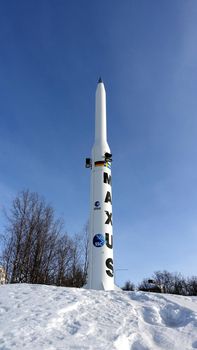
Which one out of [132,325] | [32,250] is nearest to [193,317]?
[132,325]

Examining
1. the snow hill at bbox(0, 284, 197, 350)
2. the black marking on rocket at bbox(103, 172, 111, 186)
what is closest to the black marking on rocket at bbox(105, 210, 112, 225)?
the black marking on rocket at bbox(103, 172, 111, 186)

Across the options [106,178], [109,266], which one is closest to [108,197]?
[106,178]

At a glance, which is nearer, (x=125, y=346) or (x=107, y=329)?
(x=125, y=346)

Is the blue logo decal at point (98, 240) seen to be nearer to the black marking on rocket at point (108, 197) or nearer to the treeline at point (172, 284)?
the black marking on rocket at point (108, 197)

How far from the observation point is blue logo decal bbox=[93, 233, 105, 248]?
13836mm

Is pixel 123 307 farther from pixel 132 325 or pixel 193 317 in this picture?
pixel 193 317

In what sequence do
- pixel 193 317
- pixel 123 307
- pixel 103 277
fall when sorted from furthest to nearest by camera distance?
pixel 103 277
pixel 123 307
pixel 193 317

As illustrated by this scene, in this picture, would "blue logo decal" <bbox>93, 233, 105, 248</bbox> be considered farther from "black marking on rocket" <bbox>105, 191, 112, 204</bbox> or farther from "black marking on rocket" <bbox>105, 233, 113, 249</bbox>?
"black marking on rocket" <bbox>105, 191, 112, 204</bbox>

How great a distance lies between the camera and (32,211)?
28.5 metres

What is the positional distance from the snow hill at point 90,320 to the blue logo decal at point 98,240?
4.89 m

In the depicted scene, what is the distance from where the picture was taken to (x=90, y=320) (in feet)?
21.2

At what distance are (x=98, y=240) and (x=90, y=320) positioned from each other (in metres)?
7.44

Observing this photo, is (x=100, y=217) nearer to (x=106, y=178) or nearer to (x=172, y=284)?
(x=106, y=178)

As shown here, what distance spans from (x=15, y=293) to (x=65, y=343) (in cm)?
333
